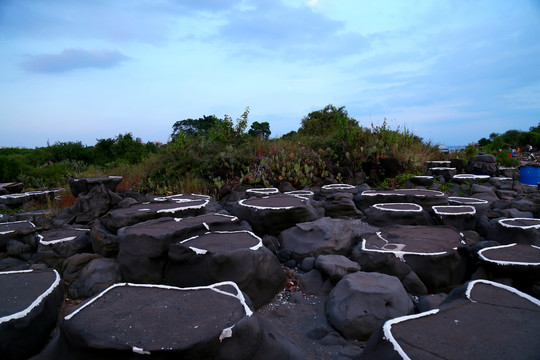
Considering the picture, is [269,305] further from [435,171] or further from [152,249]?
[435,171]

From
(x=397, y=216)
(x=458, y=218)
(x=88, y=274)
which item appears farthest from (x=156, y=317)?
(x=458, y=218)

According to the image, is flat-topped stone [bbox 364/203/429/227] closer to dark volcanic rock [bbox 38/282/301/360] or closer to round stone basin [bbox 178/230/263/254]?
round stone basin [bbox 178/230/263/254]

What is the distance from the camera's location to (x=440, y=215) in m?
4.57

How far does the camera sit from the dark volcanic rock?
6.30ft

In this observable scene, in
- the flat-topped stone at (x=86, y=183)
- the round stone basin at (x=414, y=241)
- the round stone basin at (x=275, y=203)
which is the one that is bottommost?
the round stone basin at (x=414, y=241)

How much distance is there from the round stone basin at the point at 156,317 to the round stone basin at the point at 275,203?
1.95 m

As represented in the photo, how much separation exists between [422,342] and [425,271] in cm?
163

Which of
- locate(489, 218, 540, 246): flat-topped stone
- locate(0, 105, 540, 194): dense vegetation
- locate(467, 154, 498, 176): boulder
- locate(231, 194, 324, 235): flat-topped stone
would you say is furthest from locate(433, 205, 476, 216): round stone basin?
locate(467, 154, 498, 176): boulder

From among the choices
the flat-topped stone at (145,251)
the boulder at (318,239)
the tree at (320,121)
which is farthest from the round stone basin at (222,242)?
the tree at (320,121)

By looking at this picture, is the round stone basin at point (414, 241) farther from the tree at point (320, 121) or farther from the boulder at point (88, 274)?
the tree at point (320, 121)

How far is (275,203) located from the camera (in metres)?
4.84

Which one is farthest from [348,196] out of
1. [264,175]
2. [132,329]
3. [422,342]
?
[132,329]

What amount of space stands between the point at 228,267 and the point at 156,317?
946 mm

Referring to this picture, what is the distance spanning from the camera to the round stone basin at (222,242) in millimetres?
3263
